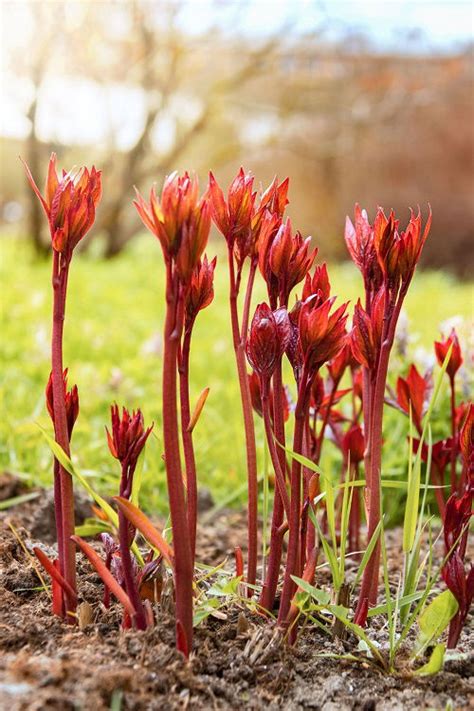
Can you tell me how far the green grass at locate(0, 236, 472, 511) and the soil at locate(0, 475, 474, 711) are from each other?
1.04 ft

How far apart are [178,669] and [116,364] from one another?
Result: 11.3 ft

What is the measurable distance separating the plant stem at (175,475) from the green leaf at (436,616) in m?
0.35

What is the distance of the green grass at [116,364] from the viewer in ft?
8.86

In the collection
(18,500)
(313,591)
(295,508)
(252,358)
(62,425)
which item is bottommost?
(18,500)

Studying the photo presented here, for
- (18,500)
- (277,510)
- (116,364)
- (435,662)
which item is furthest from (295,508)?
(116,364)

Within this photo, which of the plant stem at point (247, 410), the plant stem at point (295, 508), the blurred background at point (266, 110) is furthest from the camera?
the blurred background at point (266, 110)

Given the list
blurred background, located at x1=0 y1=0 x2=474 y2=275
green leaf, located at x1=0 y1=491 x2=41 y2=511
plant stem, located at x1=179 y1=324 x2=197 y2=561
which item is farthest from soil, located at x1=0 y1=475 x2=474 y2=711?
blurred background, located at x1=0 y1=0 x2=474 y2=275

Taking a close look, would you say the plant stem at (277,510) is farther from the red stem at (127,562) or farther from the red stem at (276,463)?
the red stem at (127,562)

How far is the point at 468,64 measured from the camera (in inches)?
493

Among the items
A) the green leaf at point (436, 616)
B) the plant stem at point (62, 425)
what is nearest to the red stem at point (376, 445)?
Result: the green leaf at point (436, 616)

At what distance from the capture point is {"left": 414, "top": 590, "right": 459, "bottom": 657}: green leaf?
121cm

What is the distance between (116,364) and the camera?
14.7 ft

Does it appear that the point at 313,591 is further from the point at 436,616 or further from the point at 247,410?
the point at 247,410

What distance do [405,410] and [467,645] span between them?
0.54 m
